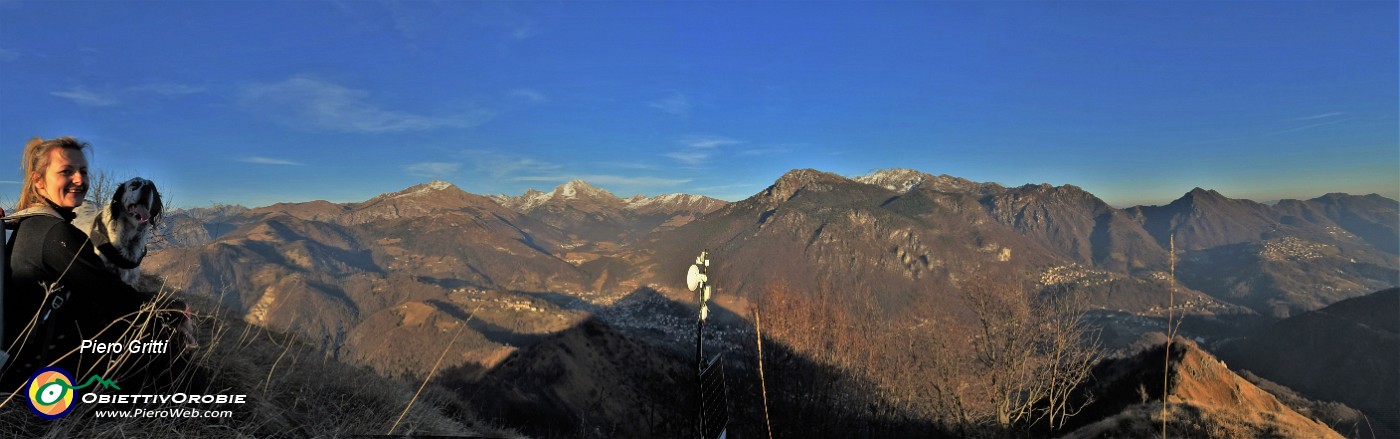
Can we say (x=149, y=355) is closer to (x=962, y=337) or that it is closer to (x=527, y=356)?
(x=962, y=337)

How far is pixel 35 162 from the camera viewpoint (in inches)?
125

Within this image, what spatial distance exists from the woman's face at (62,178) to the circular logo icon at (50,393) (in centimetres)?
94

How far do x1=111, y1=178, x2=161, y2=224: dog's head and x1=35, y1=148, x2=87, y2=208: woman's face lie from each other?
9.3 inches

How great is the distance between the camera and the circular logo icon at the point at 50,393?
2.95 metres

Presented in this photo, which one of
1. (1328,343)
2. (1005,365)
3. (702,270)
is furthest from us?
(1328,343)

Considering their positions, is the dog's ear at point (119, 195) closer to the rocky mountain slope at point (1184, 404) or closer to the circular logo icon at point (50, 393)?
the circular logo icon at point (50, 393)

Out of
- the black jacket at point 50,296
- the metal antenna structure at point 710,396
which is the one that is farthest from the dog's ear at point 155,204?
the metal antenna structure at point 710,396

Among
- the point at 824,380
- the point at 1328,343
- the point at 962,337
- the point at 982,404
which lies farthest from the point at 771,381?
the point at 1328,343

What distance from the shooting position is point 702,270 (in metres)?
5.98

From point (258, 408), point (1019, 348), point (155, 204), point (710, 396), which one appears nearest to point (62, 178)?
point (155, 204)

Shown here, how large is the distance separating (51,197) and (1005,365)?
117 feet

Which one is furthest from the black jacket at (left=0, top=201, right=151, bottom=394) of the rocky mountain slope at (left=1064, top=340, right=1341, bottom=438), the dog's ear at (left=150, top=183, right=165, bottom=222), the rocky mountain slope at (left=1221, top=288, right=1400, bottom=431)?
the rocky mountain slope at (left=1221, top=288, right=1400, bottom=431)

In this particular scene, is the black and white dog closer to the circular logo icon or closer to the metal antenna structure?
the circular logo icon

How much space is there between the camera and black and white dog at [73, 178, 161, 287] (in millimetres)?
3377
